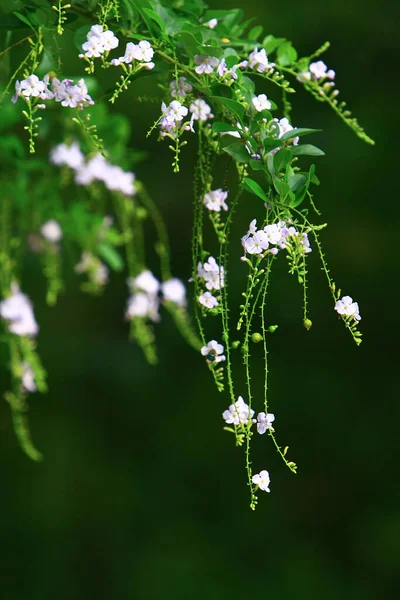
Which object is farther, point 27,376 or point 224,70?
point 27,376

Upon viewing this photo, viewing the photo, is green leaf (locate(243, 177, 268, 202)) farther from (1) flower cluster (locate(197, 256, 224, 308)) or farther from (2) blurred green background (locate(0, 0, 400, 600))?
(2) blurred green background (locate(0, 0, 400, 600))

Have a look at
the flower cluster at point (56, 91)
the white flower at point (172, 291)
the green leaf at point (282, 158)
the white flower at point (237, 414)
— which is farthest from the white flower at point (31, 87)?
the white flower at point (172, 291)

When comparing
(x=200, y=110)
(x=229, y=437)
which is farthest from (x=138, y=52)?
(x=229, y=437)

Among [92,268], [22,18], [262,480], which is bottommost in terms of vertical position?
[262,480]

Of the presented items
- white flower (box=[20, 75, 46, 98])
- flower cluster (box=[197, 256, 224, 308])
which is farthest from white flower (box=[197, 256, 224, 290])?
white flower (box=[20, 75, 46, 98])

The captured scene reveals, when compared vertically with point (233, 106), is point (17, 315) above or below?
above

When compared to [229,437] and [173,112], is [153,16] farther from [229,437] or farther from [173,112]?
[229,437]
